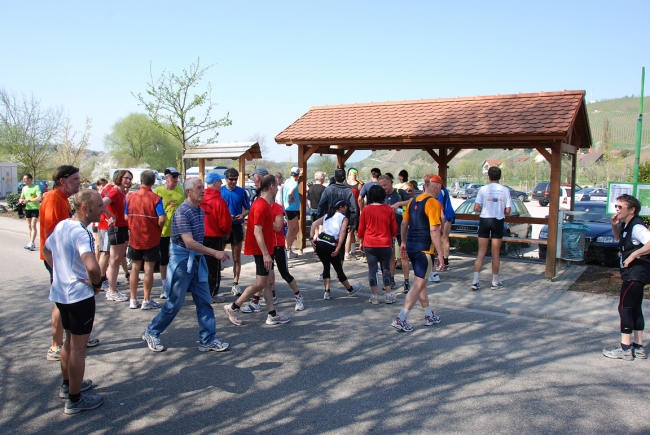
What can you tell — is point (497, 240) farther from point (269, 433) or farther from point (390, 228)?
point (269, 433)

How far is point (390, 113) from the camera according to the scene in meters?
11.6

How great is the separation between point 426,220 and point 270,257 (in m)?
1.93

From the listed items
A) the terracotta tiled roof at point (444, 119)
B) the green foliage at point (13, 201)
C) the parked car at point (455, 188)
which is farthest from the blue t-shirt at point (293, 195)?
the parked car at point (455, 188)

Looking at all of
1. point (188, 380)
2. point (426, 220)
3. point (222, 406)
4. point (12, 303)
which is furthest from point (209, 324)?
point (12, 303)

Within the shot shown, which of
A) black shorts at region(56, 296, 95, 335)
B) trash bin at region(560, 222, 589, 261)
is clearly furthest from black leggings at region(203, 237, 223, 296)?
trash bin at region(560, 222, 589, 261)

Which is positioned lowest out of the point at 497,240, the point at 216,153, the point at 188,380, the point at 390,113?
the point at 188,380

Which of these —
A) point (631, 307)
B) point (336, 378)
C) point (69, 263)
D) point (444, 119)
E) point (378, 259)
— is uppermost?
point (444, 119)

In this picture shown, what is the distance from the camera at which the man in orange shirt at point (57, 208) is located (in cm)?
492

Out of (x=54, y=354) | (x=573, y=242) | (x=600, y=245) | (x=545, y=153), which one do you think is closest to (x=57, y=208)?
(x=54, y=354)

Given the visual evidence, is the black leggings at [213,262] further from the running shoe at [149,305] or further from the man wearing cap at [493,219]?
the man wearing cap at [493,219]

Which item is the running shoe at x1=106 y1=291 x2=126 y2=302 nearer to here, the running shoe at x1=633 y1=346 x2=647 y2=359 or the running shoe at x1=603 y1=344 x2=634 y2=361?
the running shoe at x1=603 y1=344 x2=634 y2=361

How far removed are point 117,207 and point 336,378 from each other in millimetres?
4290

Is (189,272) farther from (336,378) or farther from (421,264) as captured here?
(421,264)

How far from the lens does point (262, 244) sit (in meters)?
5.89
